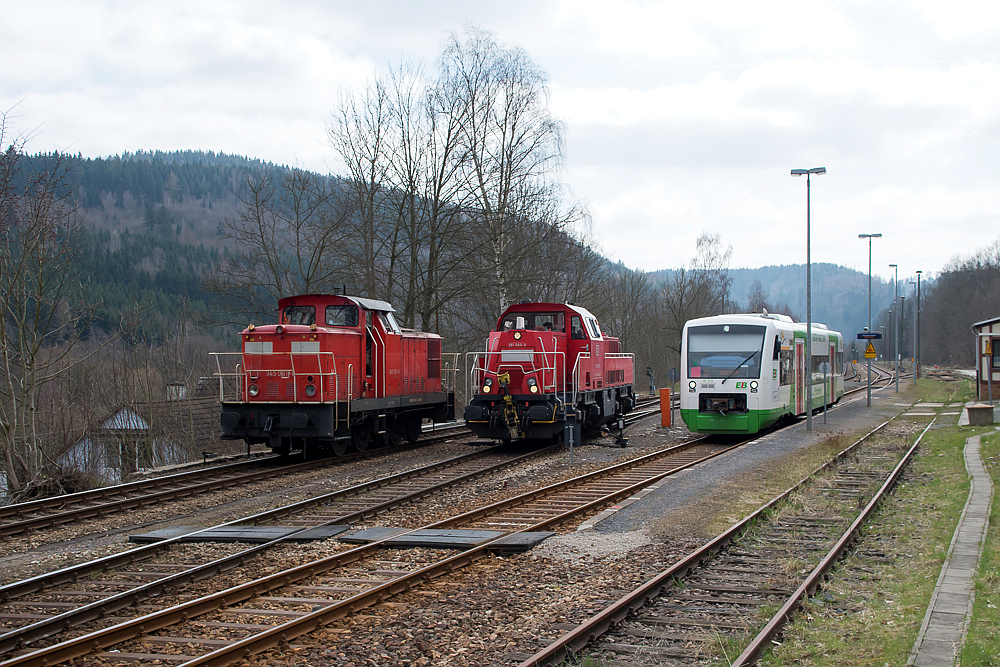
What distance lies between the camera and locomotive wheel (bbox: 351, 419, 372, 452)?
723 inches

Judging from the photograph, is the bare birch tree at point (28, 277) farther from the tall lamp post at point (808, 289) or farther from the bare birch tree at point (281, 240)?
the tall lamp post at point (808, 289)

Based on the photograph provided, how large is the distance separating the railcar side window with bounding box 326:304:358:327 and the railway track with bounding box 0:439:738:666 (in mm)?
7836

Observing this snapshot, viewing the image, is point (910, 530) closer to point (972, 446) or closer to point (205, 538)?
point (205, 538)

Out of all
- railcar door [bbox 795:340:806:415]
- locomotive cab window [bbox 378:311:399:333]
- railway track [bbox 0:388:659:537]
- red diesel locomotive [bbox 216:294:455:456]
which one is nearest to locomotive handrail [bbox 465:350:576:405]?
red diesel locomotive [bbox 216:294:455:456]

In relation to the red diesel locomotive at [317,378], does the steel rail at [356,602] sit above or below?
below

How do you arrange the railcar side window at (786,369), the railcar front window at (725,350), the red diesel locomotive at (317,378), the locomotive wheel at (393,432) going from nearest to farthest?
1. the red diesel locomotive at (317,378)
2. the railcar front window at (725,350)
3. the locomotive wheel at (393,432)
4. the railcar side window at (786,369)

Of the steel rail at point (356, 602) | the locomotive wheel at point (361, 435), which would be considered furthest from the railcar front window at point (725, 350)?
the steel rail at point (356, 602)

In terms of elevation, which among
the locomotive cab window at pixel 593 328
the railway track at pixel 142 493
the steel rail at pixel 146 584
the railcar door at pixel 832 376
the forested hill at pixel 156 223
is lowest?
the railway track at pixel 142 493

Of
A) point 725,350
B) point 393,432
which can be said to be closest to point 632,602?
point 393,432

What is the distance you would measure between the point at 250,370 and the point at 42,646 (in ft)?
35.9

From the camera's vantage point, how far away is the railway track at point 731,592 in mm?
5801

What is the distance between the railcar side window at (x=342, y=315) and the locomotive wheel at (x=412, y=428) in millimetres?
4028

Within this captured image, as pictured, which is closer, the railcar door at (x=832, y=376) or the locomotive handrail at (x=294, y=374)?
the locomotive handrail at (x=294, y=374)

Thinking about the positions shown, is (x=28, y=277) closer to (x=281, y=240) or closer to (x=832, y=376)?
(x=281, y=240)
